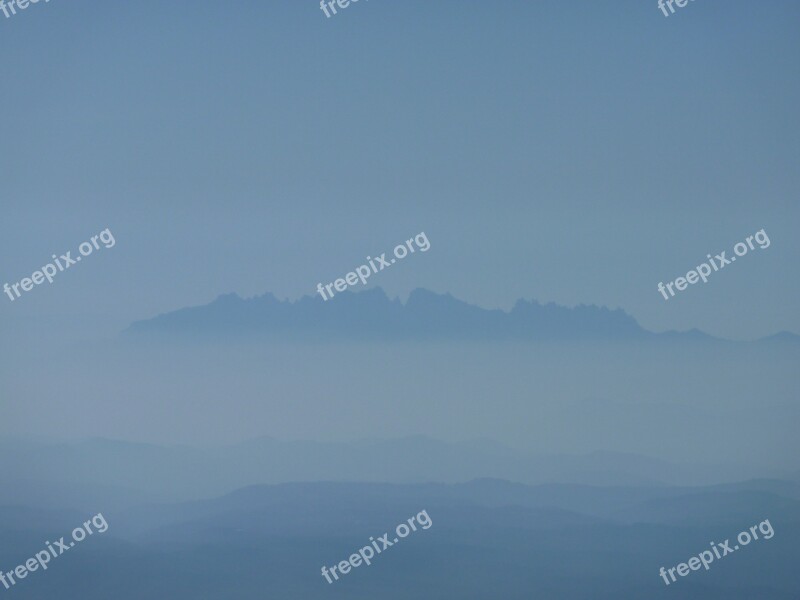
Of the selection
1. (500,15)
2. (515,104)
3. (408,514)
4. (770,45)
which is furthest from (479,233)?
(770,45)

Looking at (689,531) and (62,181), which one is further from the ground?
(62,181)

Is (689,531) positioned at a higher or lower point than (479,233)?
lower

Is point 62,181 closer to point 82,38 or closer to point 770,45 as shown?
point 82,38

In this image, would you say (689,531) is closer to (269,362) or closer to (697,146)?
(697,146)

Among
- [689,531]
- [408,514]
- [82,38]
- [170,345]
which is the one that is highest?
[82,38]

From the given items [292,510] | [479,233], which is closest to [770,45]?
[479,233]

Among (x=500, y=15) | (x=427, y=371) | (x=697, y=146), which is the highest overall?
(x=500, y=15)
